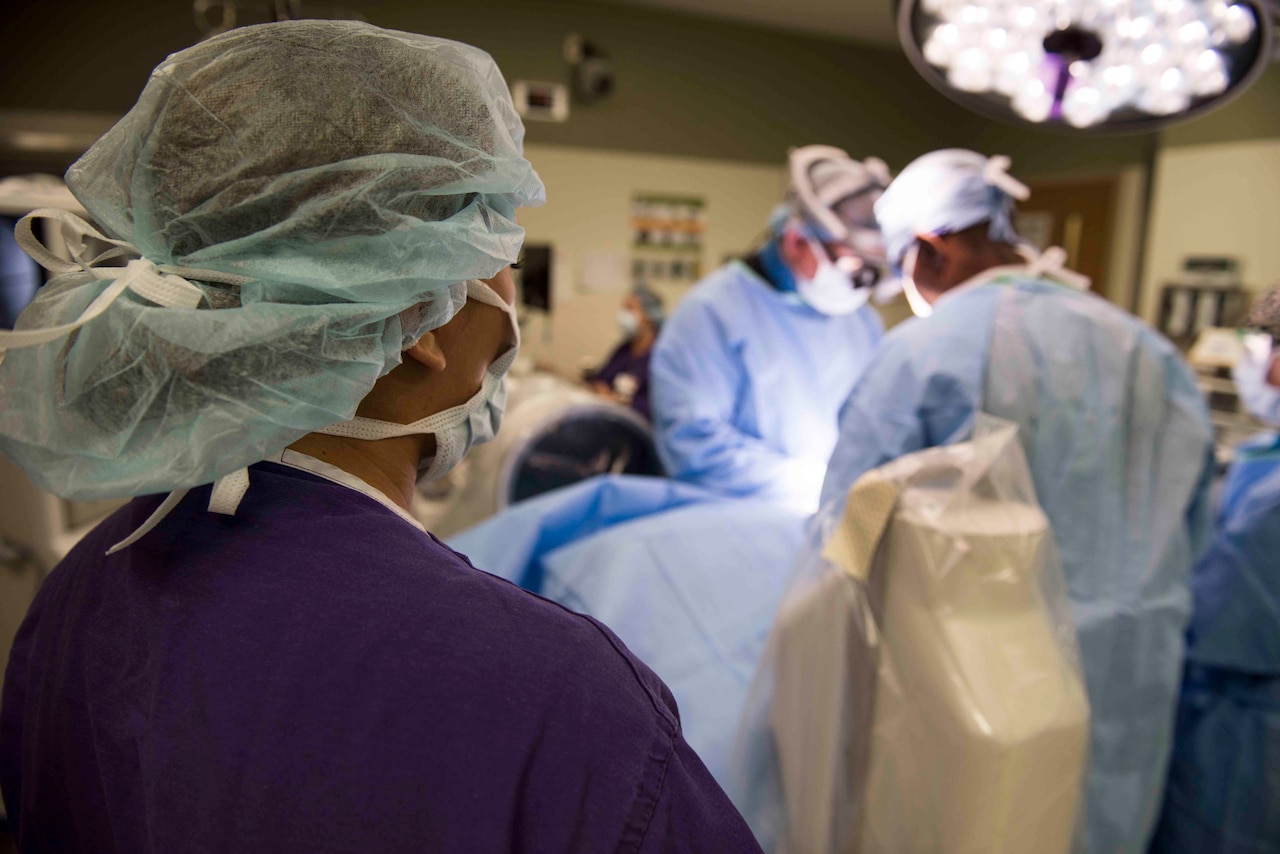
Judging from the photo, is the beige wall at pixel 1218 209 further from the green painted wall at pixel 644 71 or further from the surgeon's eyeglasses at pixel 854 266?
the surgeon's eyeglasses at pixel 854 266

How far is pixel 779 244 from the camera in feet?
7.42

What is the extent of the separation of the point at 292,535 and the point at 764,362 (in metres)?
1.84

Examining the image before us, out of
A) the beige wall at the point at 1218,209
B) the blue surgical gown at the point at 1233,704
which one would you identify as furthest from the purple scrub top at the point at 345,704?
the beige wall at the point at 1218,209

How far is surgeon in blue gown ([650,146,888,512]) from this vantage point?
2121mm

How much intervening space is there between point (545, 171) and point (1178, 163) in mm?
3066

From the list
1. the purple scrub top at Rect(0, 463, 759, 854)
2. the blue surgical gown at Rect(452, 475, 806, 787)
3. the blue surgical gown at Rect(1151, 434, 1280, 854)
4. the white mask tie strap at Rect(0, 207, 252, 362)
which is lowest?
the blue surgical gown at Rect(1151, 434, 1280, 854)

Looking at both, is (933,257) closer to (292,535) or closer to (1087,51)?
(1087,51)

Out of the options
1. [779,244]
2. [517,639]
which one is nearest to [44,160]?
[779,244]

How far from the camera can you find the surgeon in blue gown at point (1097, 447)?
1304mm

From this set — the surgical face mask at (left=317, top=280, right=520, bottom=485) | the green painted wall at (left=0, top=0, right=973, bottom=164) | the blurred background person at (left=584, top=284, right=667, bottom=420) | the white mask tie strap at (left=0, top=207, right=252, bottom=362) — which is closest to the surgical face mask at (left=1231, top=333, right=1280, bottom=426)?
the blurred background person at (left=584, top=284, right=667, bottom=420)

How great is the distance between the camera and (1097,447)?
132 cm

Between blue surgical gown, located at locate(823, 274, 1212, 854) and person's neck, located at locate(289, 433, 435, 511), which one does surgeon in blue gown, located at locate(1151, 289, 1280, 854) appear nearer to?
blue surgical gown, located at locate(823, 274, 1212, 854)

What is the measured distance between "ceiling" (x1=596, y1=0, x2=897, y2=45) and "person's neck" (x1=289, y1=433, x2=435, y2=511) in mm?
3964

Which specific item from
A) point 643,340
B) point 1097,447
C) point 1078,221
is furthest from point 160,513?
point 1078,221
